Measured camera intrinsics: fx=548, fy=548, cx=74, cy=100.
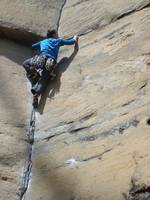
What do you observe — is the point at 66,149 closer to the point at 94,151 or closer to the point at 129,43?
the point at 94,151

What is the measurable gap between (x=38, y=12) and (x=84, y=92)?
5.11 feet

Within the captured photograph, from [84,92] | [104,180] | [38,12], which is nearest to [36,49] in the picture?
[38,12]

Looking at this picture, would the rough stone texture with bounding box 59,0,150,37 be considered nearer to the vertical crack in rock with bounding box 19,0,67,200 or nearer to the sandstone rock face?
the sandstone rock face

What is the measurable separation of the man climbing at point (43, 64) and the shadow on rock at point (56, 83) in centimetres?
5

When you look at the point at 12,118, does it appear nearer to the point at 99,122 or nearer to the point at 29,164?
the point at 29,164

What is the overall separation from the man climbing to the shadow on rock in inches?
2.1

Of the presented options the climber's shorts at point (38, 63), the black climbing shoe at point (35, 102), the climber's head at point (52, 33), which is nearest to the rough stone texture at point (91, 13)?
the climber's head at point (52, 33)

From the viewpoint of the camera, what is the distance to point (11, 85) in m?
5.85

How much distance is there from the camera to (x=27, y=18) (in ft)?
21.0

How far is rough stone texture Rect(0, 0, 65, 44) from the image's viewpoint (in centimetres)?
632

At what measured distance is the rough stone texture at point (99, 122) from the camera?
4.41 m

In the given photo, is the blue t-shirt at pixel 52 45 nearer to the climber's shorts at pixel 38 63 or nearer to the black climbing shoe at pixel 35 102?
the climber's shorts at pixel 38 63

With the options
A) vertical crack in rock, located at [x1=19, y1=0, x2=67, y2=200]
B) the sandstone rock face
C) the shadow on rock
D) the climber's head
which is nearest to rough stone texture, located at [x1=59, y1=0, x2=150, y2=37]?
the sandstone rock face

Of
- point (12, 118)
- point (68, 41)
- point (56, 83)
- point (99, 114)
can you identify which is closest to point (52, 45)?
point (68, 41)
